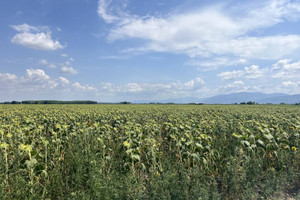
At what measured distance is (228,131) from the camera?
10266 millimetres

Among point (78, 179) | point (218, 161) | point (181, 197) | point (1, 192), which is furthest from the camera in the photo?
point (218, 161)

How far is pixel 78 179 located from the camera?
5098mm

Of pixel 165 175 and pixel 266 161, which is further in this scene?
pixel 266 161

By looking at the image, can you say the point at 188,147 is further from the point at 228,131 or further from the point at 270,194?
the point at 228,131

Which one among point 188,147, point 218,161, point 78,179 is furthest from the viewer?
point 218,161

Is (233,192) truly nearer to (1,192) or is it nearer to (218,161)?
(218,161)

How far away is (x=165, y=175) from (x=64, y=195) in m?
2.58

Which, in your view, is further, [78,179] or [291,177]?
[291,177]

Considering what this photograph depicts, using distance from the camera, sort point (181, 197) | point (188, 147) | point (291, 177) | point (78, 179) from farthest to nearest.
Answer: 1. point (188, 147)
2. point (291, 177)
3. point (78, 179)
4. point (181, 197)

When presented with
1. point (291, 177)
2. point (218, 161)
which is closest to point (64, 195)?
point (218, 161)

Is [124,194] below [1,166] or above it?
below

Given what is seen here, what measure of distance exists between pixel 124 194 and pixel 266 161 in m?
5.36

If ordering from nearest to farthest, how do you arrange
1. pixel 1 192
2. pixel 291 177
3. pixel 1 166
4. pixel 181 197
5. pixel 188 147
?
1. pixel 1 192
2. pixel 181 197
3. pixel 1 166
4. pixel 291 177
5. pixel 188 147

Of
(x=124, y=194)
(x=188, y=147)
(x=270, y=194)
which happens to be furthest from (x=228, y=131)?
(x=124, y=194)
